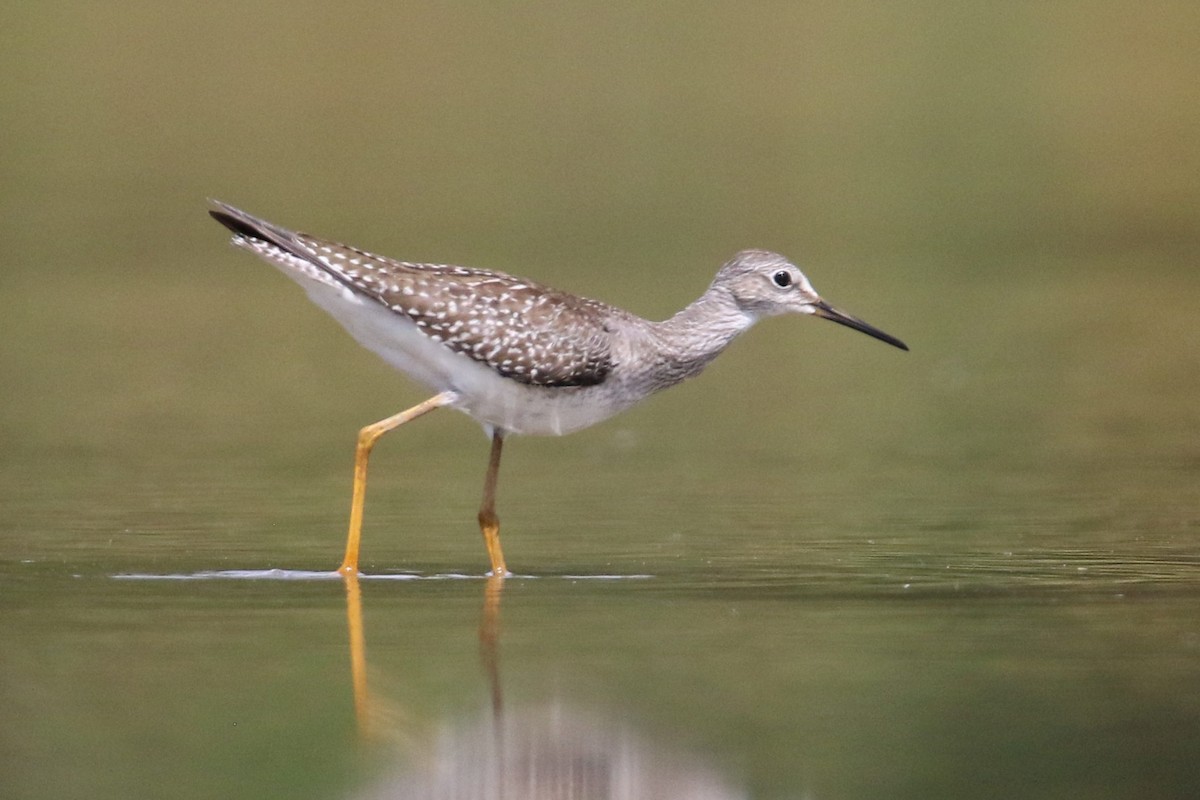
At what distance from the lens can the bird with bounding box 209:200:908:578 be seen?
10547 mm

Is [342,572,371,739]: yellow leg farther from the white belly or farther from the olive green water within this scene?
the white belly

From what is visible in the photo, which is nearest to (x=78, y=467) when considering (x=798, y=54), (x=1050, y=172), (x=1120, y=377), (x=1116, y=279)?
(x=1120, y=377)

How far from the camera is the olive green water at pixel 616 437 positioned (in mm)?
7211

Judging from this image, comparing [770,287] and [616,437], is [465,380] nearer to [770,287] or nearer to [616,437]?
[770,287]

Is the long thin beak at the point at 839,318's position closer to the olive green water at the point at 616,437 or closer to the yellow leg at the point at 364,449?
the olive green water at the point at 616,437

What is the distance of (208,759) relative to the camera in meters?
6.91

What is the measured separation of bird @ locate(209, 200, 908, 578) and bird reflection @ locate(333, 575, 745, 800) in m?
2.98

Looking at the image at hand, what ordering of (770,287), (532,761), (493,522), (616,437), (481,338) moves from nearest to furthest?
(532,761), (493,522), (481,338), (770,287), (616,437)

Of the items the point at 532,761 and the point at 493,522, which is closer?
the point at 532,761

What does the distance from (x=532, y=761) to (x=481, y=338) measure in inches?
156

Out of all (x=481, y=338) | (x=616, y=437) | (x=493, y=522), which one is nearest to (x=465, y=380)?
(x=481, y=338)

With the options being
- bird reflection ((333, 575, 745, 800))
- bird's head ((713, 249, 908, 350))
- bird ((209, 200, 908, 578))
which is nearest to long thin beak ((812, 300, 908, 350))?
bird's head ((713, 249, 908, 350))

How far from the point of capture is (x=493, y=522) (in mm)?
10406

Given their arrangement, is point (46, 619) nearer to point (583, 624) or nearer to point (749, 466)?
point (583, 624)
